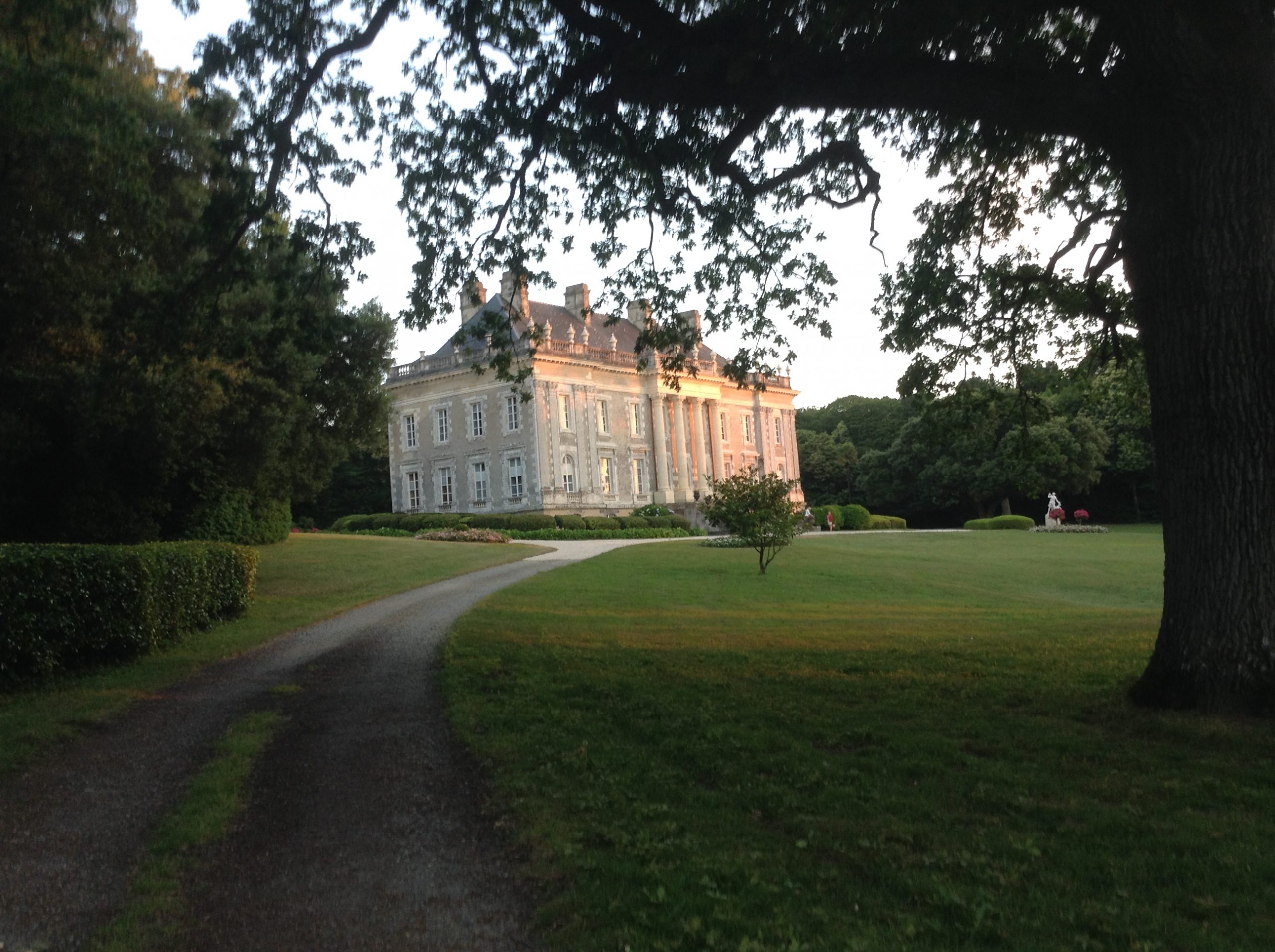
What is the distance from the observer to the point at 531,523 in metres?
44.5

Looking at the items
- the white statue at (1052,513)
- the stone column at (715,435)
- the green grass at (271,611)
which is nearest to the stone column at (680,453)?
the stone column at (715,435)

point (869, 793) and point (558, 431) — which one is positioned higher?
point (558, 431)

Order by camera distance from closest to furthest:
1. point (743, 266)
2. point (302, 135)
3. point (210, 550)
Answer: point (302, 135)
point (743, 266)
point (210, 550)

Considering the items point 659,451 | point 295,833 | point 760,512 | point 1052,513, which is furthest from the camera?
point 659,451

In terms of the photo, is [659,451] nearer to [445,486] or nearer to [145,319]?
[445,486]

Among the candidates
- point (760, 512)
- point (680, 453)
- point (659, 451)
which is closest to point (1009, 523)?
point (680, 453)

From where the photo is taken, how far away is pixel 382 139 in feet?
36.6

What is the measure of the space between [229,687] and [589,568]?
15616 mm

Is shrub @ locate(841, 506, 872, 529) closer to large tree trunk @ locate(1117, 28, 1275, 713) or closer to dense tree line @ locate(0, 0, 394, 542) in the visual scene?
dense tree line @ locate(0, 0, 394, 542)

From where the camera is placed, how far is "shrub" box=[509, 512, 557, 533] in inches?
1728

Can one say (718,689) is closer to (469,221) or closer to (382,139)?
(469,221)

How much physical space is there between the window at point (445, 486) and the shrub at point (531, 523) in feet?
37.8

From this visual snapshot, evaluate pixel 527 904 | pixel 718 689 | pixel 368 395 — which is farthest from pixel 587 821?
pixel 368 395

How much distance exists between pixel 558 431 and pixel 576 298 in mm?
9313
